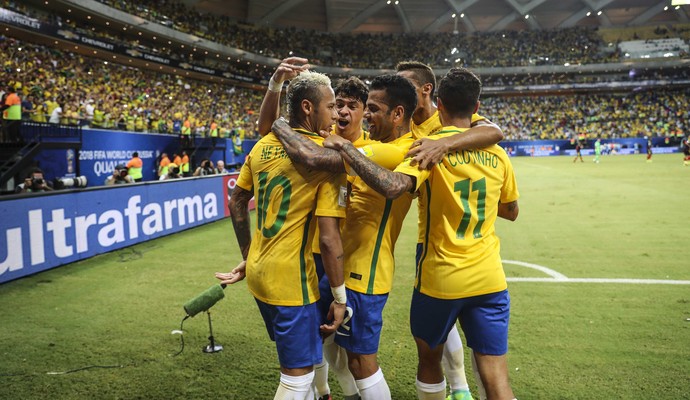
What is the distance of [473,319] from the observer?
2562 mm

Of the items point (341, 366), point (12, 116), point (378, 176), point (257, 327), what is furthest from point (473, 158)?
point (12, 116)

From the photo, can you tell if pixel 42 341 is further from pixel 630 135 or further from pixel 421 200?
pixel 630 135

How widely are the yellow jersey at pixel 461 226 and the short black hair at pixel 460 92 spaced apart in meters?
0.13

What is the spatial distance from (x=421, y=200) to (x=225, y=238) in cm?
863

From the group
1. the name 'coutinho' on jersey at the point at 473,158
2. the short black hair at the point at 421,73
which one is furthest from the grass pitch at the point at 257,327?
the short black hair at the point at 421,73

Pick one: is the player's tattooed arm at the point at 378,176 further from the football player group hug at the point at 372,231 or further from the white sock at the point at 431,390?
the white sock at the point at 431,390

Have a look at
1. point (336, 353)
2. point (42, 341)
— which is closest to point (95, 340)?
point (42, 341)

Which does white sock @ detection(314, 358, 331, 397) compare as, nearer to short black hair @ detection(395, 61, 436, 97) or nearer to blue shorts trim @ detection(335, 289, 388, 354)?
blue shorts trim @ detection(335, 289, 388, 354)

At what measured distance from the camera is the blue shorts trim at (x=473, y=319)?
2510 millimetres

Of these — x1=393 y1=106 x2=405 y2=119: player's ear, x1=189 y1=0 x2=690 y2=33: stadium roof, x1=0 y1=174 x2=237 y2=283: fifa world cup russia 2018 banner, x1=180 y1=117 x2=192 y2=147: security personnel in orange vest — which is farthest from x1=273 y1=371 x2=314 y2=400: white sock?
x1=189 y1=0 x2=690 y2=33: stadium roof

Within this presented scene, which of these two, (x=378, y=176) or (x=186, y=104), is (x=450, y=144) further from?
(x=186, y=104)

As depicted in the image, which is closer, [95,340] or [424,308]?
[424,308]

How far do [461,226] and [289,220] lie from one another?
94cm

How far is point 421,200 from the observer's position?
281 centimetres
